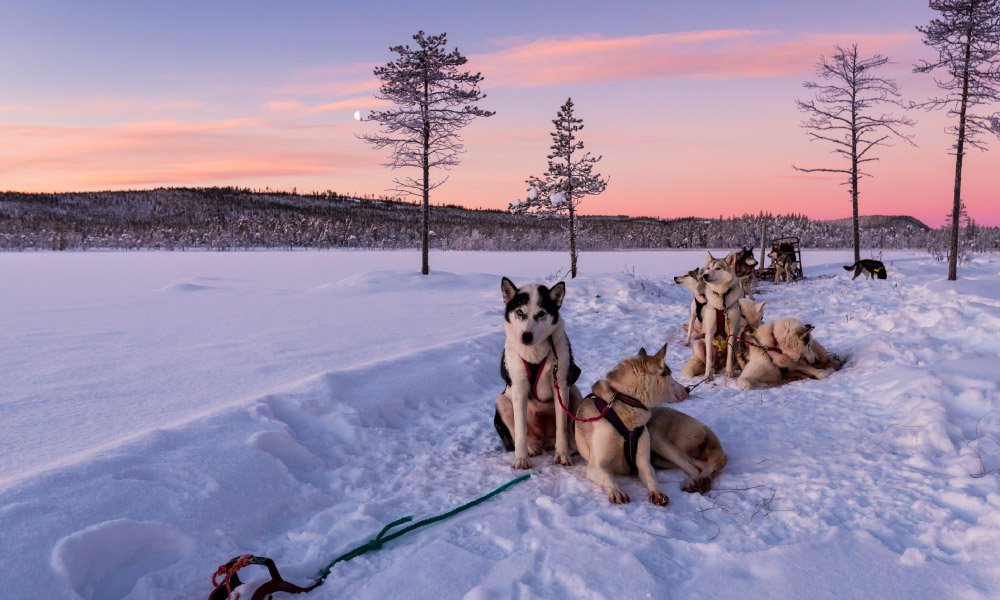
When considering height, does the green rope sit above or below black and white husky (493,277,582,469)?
below

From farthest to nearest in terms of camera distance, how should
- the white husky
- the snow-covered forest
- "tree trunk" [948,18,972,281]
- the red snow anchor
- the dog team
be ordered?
the snow-covered forest → "tree trunk" [948,18,972,281] → the white husky → the dog team → the red snow anchor

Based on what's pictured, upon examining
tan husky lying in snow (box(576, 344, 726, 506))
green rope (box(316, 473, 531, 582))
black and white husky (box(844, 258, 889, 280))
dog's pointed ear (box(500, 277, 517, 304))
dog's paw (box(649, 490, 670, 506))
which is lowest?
green rope (box(316, 473, 531, 582))

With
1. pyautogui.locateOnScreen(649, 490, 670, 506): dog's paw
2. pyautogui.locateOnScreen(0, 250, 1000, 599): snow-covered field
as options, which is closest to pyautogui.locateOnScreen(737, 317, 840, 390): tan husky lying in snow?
pyautogui.locateOnScreen(0, 250, 1000, 599): snow-covered field

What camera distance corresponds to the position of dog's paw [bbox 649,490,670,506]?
3.88 metres

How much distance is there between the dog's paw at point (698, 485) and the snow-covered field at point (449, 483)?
0.24 ft

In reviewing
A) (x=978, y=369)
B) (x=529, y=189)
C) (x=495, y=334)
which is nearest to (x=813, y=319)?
(x=978, y=369)

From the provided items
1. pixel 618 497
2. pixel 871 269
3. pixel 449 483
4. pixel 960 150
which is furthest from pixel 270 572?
pixel 960 150

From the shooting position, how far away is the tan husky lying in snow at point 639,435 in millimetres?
4176

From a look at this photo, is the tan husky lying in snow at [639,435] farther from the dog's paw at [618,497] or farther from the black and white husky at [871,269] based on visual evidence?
the black and white husky at [871,269]

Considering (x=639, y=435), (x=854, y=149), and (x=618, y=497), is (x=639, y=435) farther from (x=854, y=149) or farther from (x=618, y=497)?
(x=854, y=149)

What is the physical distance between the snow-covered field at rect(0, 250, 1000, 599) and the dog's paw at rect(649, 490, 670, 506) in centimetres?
13

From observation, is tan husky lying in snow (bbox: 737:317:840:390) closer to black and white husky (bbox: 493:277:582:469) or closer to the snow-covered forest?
black and white husky (bbox: 493:277:582:469)

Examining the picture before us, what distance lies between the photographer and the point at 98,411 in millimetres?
5719

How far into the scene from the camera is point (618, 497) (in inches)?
154
